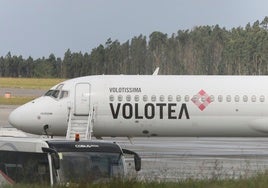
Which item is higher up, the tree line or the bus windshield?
the tree line

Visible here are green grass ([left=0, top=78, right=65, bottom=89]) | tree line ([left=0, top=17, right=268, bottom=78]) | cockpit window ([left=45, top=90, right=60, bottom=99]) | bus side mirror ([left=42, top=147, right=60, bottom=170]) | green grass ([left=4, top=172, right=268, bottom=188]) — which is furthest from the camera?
tree line ([left=0, top=17, right=268, bottom=78])

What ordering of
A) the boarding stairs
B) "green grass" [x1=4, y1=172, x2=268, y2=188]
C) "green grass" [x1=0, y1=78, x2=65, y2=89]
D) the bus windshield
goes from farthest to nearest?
"green grass" [x1=0, y1=78, x2=65, y2=89] < the boarding stairs < the bus windshield < "green grass" [x1=4, y1=172, x2=268, y2=188]

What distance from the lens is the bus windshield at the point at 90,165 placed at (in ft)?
47.9

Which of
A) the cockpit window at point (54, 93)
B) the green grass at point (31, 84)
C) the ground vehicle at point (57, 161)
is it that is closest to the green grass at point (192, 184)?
the ground vehicle at point (57, 161)

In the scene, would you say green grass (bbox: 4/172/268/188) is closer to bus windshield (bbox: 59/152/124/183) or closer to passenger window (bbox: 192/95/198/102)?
bus windshield (bbox: 59/152/124/183)

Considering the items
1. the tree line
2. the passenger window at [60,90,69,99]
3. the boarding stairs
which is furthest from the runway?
the tree line

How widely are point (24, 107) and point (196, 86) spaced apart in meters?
6.50

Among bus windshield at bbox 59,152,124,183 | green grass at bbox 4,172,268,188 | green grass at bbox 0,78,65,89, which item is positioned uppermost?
green grass at bbox 0,78,65,89

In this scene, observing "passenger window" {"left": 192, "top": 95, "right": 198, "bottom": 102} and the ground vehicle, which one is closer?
the ground vehicle

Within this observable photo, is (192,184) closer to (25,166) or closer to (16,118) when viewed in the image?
(25,166)

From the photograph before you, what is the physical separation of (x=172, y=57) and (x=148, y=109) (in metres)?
129

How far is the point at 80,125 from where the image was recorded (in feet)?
98.3

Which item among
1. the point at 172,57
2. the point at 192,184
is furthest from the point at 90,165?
the point at 172,57

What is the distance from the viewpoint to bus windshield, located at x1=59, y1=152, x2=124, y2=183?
575 inches
